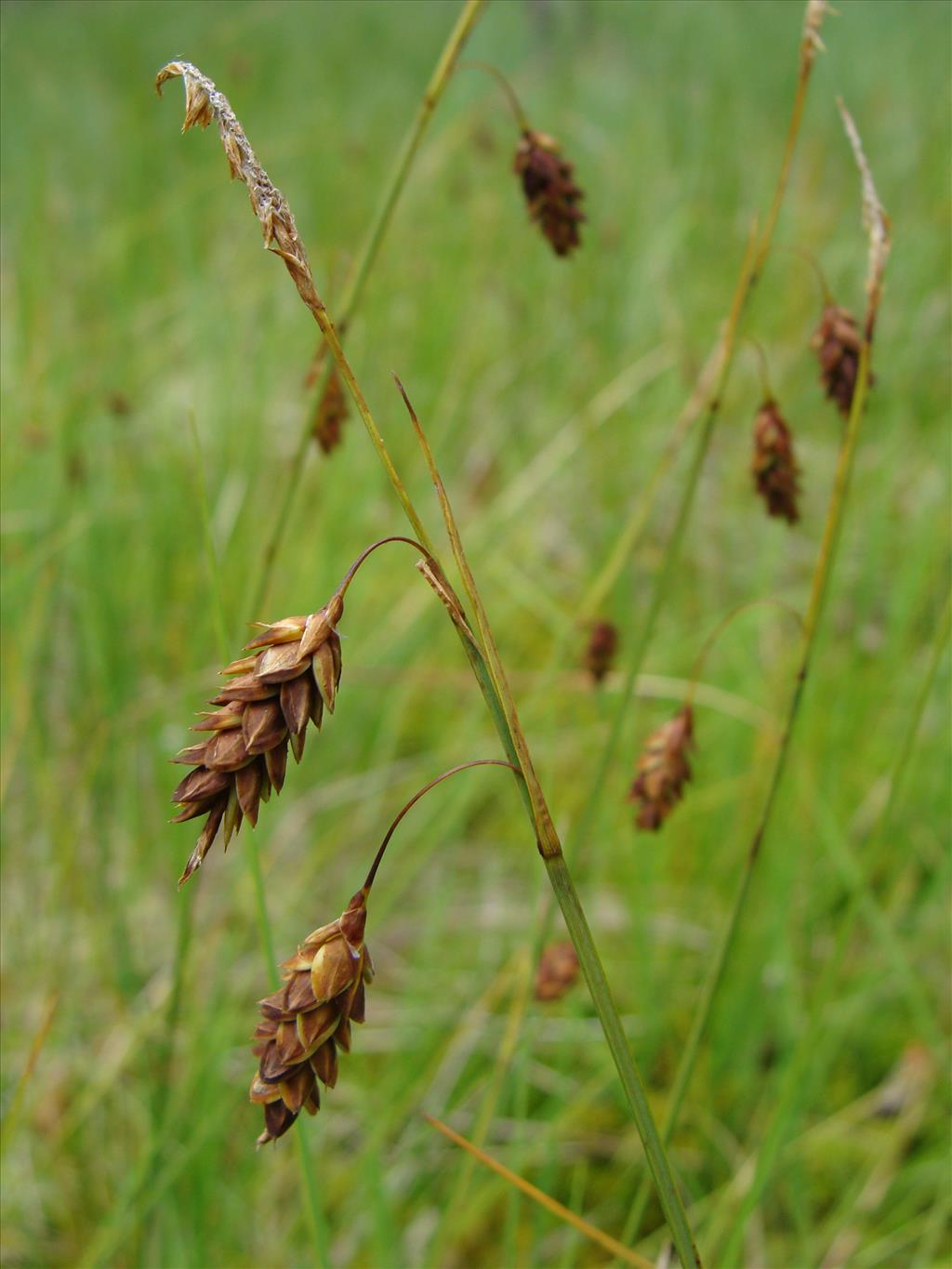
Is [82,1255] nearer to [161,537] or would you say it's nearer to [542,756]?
[542,756]

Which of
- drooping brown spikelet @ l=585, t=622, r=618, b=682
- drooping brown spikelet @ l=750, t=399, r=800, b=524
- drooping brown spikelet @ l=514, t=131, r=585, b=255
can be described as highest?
drooping brown spikelet @ l=514, t=131, r=585, b=255

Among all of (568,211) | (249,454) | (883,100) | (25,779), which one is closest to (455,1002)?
(25,779)

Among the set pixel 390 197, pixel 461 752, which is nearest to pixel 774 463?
pixel 390 197

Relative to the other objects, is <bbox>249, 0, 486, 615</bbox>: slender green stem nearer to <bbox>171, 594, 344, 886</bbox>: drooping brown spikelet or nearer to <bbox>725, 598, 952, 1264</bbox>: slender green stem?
<bbox>171, 594, 344, 886</bbox>: drooping brown spikelet

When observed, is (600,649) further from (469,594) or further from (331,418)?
(469,594)

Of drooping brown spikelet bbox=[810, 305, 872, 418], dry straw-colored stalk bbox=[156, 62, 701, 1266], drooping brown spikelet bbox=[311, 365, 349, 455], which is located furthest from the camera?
drooping brown spikelet bbox=[311, 365, 349, 455]

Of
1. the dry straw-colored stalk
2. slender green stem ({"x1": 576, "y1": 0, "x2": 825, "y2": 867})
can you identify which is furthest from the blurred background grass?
the dry straw-colored stalk

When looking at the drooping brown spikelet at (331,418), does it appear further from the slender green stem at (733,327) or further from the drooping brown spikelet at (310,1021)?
the drooping brown spikelet at (310,1021)
